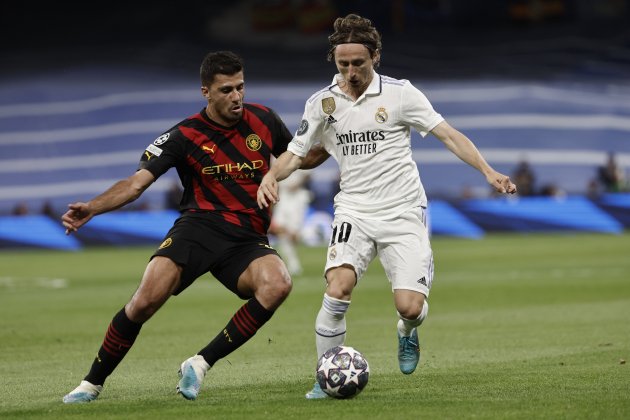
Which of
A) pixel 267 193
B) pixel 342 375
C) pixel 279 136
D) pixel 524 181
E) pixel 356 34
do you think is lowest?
pixel 524 181

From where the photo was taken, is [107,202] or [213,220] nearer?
[107,202]

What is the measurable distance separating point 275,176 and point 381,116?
86 cm

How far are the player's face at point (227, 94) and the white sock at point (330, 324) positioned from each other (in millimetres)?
1459

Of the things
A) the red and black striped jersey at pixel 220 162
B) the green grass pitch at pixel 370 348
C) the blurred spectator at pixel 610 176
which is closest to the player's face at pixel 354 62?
the red and black striped jersey at pixel 220 162

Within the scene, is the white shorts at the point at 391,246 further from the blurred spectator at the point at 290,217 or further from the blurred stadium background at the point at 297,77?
the blurred stadium background at the point at 297,77

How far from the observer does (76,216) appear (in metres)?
7.49

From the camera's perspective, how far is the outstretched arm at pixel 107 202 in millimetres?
7441

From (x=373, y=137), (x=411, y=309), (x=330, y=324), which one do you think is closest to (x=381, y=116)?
(x=373, y=137)

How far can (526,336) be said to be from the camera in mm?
11664

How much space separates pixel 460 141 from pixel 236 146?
1588 millimetres

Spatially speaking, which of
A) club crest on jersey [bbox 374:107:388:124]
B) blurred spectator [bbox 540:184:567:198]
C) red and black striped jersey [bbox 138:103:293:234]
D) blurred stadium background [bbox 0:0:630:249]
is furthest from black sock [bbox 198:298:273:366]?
blurred stadium background [bbox 0:0:630:249]

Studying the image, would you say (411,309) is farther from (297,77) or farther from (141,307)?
(297,77)

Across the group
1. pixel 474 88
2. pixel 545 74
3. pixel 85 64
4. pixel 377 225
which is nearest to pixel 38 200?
pixel 85 64

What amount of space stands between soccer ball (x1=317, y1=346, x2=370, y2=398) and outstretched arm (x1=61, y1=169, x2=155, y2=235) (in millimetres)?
1718
